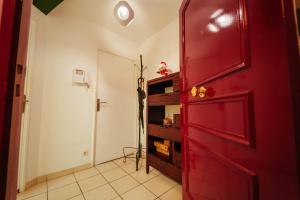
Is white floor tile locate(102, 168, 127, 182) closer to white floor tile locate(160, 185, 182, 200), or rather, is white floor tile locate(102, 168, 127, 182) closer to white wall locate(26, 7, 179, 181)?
white wall locate(26, 7, 179, 181)

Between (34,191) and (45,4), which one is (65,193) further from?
(45,4)

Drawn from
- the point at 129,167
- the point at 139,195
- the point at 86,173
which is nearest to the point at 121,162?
the point at 129,167

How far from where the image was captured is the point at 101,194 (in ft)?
4.34

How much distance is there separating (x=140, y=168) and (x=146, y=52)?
2.22 m

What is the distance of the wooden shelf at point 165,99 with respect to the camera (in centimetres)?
145

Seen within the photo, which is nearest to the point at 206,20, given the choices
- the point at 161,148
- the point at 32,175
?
the point at 161,148

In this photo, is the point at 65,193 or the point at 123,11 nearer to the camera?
the point at 65,193

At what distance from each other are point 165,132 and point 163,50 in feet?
4.86

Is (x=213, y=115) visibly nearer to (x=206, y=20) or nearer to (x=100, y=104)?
(x=206, y=20)

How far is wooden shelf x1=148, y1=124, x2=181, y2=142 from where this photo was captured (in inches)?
54.7

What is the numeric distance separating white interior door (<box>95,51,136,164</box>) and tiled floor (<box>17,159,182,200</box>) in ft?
1.35

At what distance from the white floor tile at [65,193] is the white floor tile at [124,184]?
1.34 feet

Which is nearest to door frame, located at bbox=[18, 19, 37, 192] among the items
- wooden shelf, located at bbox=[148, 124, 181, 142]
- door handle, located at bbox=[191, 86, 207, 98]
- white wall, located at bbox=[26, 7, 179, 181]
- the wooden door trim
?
white wall, located at bbox=[26, 7, 179, 181]

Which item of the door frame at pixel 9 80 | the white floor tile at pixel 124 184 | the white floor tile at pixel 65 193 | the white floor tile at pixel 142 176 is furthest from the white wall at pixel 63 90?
the door frame at pixel 9 80
